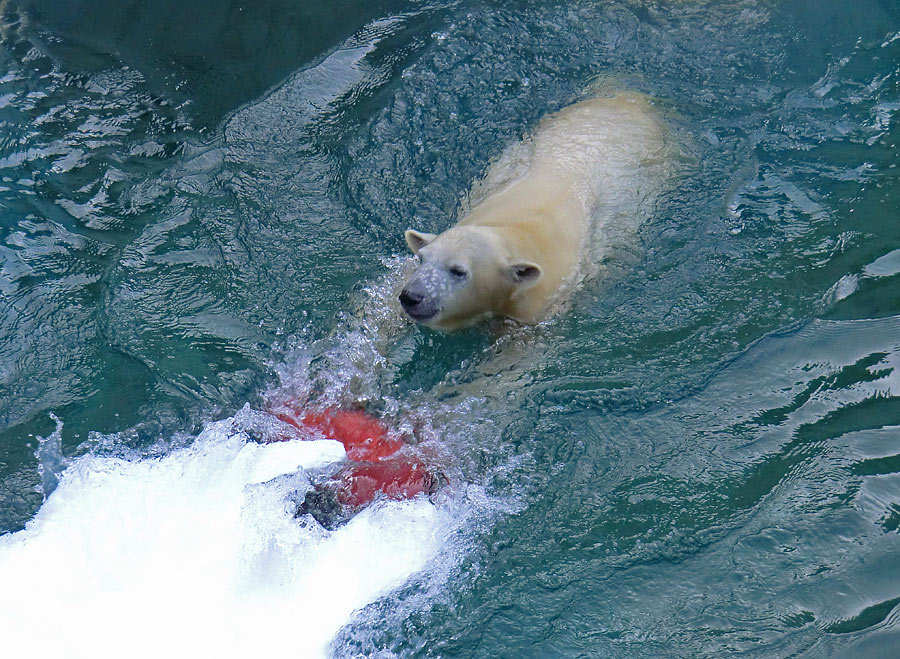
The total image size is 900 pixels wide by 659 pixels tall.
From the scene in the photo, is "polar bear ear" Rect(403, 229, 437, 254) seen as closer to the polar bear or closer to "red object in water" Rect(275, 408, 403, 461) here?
the polar bear

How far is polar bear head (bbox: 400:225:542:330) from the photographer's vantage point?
163 inches

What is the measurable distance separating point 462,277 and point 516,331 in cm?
51

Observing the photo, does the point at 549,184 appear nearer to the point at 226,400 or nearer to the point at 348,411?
the point at 348,411

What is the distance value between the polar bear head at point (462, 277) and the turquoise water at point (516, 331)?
0.30m

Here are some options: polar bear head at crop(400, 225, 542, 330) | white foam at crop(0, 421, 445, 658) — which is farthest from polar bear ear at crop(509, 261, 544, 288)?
white foam at crop(0, 421, 445, 658)

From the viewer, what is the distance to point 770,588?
3.50m

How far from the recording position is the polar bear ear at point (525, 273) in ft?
13.6

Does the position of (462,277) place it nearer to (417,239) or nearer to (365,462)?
(417,239)

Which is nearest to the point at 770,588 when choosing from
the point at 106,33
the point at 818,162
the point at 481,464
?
the point at 481,464

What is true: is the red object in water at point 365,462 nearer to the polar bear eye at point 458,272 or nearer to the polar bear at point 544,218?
the polar bear at point 544,218

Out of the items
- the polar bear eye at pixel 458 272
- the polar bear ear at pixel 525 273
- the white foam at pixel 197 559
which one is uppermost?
the polar bear eye at pixel 458 272

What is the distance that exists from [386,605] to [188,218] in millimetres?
2813

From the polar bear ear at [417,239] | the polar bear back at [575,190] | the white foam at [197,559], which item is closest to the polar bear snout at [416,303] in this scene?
the polar bear ear at [417,239]

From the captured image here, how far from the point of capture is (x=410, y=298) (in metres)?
4.05
